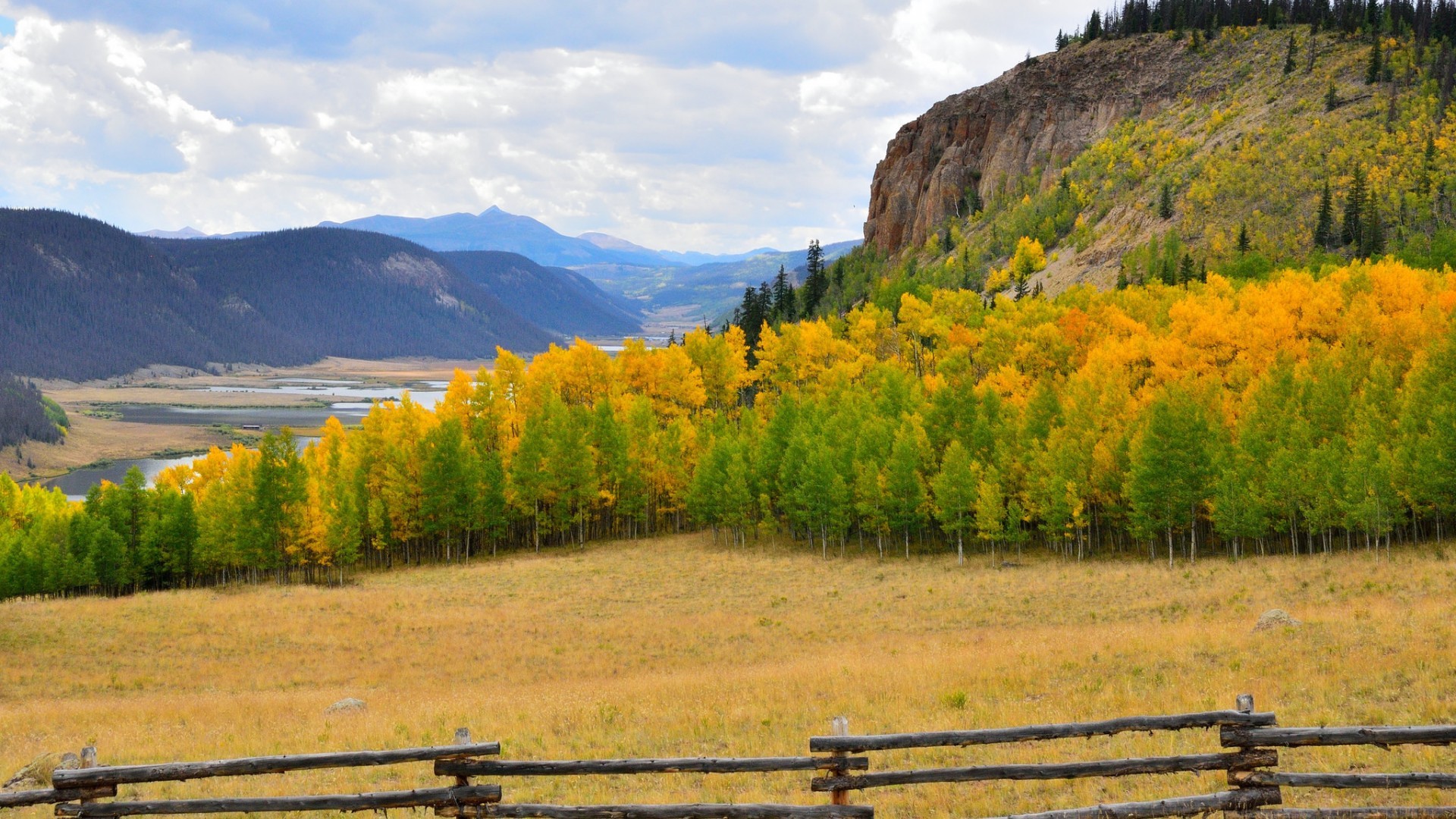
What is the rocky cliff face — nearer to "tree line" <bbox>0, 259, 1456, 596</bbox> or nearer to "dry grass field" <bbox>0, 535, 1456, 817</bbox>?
"tree line" <bbox>0, 259, 1456, 596</bbox>

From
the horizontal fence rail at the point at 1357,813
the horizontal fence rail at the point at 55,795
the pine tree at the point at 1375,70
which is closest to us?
the horizontal fence rail at the point at 1357,813

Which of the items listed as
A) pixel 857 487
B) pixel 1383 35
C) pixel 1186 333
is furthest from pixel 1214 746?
pixel 1383 35

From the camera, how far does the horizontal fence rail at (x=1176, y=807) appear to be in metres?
10.4

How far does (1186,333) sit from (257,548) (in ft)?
218

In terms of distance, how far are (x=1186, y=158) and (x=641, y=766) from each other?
477 feet

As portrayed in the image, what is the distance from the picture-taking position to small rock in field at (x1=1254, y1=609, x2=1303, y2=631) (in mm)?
24359

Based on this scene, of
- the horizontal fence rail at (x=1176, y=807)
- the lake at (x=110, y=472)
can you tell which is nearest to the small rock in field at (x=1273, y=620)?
the horizontal fence rail at (x=1176, y=807)

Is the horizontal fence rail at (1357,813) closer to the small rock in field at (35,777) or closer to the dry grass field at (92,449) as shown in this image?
the small rock in field at (35,777)

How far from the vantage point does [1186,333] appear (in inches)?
2542

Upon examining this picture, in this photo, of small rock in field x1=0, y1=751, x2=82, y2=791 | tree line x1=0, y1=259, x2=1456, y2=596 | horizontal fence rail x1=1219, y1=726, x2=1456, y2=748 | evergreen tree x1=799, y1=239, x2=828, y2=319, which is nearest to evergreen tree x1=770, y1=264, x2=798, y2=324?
evergreen tree x1=799, y1=239, x2=828, y2=319

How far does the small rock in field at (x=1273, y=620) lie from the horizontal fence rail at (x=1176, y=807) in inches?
608

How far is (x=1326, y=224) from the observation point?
10175cm

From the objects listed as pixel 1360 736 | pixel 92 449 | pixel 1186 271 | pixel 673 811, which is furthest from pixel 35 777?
pixel 92 449

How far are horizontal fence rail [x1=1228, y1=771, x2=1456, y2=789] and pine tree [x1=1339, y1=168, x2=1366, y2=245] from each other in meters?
110
